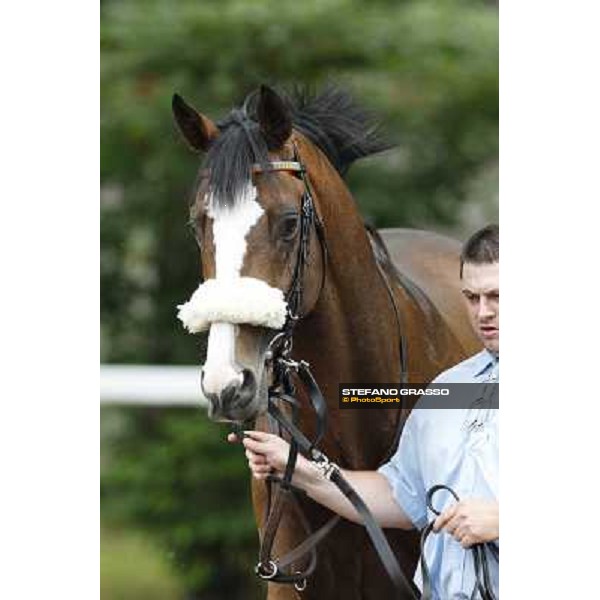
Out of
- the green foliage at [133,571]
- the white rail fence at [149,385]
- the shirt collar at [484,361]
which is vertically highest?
the shirt collar at [484,361]

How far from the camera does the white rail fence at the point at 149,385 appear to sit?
2965mm

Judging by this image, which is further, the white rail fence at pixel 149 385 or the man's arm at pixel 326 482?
the white rail fence at pixel 149 385

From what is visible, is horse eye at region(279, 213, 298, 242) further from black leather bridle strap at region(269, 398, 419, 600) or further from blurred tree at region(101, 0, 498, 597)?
blurred tree at region(101, 0, 498, 597)

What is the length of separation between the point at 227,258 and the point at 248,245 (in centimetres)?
4

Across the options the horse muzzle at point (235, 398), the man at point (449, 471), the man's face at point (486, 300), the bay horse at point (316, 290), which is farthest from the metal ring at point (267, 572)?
the man's face at point (486, 300)

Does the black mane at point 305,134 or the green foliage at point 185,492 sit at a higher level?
the black mane at point 305,134

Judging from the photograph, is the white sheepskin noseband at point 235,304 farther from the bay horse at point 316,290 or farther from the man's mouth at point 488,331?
the man's mouth at point 488,331

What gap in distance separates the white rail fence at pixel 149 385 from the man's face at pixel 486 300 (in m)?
0.66

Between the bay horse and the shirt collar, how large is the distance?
57mm

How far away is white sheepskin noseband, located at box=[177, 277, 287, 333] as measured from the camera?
2295 millimetres

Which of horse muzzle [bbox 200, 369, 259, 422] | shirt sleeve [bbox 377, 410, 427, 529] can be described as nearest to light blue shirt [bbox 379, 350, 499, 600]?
shirt sleeve [bbox 377, 410, 427, 529]
